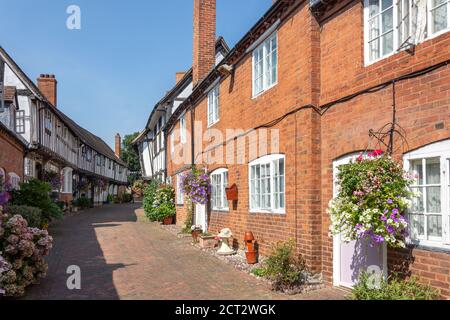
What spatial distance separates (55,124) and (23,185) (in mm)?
10750

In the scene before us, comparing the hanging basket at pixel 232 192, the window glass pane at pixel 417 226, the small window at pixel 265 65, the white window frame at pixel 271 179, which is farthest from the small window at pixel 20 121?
the window glass pane at pixel 417 226

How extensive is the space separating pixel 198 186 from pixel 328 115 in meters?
7.25

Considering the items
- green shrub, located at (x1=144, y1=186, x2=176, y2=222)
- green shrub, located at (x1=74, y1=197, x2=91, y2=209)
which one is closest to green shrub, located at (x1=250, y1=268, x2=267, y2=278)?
green shrub, located at (x1=144, y1=186, x2=176, y2=222)

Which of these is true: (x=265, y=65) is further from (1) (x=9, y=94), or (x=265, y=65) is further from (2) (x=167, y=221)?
(1) (x=9, y=94)

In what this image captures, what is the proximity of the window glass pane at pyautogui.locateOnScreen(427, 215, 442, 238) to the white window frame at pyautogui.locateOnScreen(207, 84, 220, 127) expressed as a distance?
901cm

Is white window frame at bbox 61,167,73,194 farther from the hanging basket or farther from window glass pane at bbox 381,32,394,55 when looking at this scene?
window glass pane at bbox 381,32,394,55

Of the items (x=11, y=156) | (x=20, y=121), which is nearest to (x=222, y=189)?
(x=11, y=156)

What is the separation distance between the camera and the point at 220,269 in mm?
9633

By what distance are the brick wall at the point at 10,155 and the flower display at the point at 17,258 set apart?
27.9 feet

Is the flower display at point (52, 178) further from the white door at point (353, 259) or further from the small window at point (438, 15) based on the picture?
the small window at point (438, 15)

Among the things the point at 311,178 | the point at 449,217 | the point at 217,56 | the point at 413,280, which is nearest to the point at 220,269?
the point at 311,178

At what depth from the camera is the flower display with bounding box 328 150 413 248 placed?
564cm

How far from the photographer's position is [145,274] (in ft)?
29.8

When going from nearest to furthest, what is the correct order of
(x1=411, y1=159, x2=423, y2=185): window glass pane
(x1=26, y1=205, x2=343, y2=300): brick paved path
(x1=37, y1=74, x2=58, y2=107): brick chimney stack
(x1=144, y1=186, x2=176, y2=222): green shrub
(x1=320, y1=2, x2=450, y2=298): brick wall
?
(x1=320, y1=2, x2=450, y2=298): brick wall < (x1=411, y1=159, x2=423, y2=185): window glass pane < (x1=26, y1=205, x2=343, y2=300): brick paved path < (x1=144, y1=186, x2=176, y2=222): green shrub < (x1=37, y1=74, x2=58, y2=107): brick chimney stack
